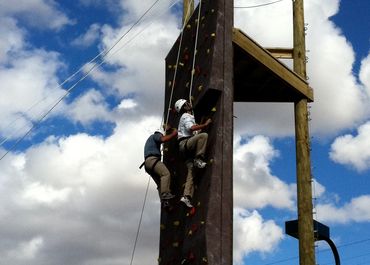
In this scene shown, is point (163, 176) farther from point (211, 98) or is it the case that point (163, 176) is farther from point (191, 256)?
point (191, 256)

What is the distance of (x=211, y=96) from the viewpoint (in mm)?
9414

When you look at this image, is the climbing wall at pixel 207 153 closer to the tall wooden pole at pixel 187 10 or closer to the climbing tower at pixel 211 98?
the climbing tower at pixel 211 98

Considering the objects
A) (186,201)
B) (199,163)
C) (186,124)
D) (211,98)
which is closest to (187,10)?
(211,98)

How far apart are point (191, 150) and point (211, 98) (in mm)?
821

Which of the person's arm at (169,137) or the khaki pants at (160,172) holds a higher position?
the person's arm at (169,137)

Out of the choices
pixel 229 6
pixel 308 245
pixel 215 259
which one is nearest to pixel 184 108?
pixel 229 6

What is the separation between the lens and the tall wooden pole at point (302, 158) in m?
10.9

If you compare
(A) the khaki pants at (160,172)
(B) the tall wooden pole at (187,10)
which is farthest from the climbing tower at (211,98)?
(B) the tall wooden pole at (187,10)

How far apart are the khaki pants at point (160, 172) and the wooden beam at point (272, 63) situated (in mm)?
2399

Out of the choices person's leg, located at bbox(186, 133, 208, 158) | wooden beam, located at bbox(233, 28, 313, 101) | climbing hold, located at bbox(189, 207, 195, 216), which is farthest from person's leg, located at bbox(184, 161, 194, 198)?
wooden beam, located at bbox(233, 28, 313, 101)

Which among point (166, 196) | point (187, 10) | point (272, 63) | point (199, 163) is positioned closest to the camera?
point (199, 163)

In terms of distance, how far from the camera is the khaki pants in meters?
9.96

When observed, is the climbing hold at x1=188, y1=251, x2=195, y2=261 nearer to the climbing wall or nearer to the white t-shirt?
the climbing wall

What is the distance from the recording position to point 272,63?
11422 millimetres
